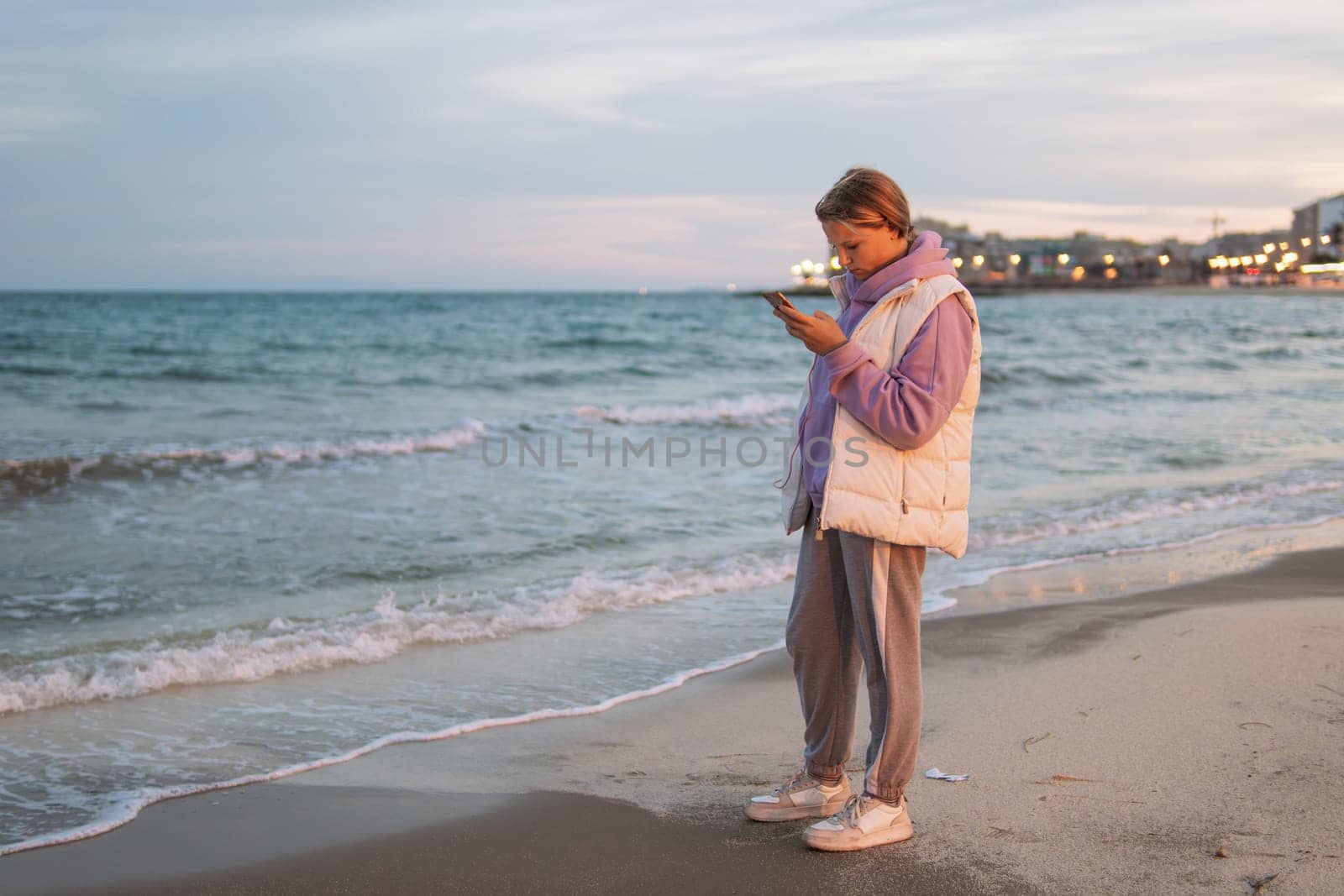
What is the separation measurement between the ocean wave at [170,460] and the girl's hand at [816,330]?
8541 millimetres

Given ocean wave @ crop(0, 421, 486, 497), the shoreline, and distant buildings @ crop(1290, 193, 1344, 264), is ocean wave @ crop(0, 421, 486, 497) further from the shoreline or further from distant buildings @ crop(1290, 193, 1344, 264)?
distant buildings @ crop(1290, 193, 1344, 264)

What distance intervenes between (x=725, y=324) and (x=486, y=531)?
38.5 m

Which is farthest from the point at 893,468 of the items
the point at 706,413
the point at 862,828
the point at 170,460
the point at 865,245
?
the point at 706,413

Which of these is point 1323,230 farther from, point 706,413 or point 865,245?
point 865,245

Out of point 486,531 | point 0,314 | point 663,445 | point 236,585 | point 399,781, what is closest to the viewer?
point 399,781

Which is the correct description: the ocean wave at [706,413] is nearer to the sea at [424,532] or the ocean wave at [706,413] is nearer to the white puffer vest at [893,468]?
the sea at [424,532]

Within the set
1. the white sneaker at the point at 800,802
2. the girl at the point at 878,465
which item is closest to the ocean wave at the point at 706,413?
the white sneaker at the point at 800,802

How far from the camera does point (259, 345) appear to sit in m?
28.7

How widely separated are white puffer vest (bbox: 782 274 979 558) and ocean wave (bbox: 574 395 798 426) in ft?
39.9

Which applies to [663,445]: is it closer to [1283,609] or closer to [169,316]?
[1283,609]

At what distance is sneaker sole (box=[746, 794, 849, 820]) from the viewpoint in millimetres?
3025

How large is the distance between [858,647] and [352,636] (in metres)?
2.95

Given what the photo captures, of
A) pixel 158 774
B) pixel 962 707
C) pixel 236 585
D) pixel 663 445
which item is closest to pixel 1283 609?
pixel 962 707

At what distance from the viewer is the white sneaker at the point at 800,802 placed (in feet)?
9.93
